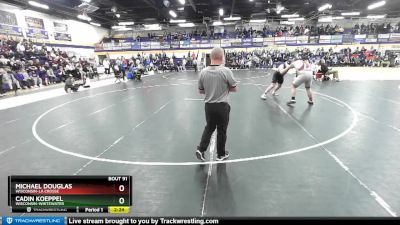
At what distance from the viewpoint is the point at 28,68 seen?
1719cm

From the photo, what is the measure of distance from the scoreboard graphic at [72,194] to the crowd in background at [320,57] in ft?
92.2

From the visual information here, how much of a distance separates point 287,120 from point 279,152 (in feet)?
7.79

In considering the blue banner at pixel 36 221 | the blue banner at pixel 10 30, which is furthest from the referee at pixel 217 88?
the blue banner at pixel 10 30

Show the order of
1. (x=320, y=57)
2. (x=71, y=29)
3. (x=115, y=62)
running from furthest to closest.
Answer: (x=71, y=29) → (x=320, y=57) → (x=115, y=62)

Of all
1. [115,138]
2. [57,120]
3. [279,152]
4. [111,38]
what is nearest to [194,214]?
[279,152]

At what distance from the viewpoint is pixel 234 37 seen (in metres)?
34.4

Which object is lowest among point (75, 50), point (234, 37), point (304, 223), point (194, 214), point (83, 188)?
point (194, 214)

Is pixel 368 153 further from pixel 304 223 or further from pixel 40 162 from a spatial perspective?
pixel 40 162

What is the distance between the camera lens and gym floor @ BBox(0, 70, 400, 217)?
10.3 feet

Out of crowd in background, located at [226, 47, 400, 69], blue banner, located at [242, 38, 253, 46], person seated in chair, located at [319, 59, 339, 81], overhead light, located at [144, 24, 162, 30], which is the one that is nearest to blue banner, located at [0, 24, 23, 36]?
overhead light, located at [144, 24, 162, 30]

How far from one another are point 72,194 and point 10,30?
2512 cm

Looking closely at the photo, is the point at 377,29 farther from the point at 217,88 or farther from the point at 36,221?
the point at 36,221

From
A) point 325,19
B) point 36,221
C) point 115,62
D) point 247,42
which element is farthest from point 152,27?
point 36,221

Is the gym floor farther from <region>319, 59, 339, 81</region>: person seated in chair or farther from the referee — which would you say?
<region>319, 59, 339, 81</region>: person seated in chair
